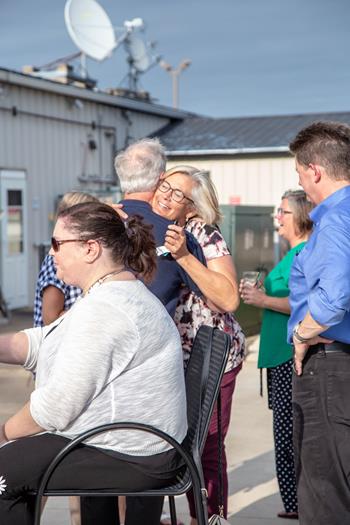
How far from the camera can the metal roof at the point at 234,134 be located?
59.1 feet

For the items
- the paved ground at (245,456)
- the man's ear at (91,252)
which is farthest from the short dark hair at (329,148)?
the paved ground at (245,456)

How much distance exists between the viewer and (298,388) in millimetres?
3488

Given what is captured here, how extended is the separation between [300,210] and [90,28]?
14.5 metres

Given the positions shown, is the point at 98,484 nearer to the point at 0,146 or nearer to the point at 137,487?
the point at 137,487

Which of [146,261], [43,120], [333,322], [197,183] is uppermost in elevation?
[43,120]

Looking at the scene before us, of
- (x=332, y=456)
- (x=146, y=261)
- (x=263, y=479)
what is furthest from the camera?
(x=263, y=479)

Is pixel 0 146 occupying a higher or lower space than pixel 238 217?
higher

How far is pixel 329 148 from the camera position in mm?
3260

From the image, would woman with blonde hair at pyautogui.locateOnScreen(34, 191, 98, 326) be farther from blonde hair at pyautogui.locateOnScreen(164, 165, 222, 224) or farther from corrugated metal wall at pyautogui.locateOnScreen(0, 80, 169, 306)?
corrugated metal wall at pyautogui.locateOnScreen(0, 80, 169, 306)

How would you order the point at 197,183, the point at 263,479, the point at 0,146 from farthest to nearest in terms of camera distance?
the point at 0,146, the point at 263,479, the point at 197,183

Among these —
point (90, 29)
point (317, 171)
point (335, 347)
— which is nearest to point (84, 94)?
point (90, 29)

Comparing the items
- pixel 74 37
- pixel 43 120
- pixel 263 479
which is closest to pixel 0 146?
pixel 43 120

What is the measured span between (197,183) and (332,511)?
1.54m

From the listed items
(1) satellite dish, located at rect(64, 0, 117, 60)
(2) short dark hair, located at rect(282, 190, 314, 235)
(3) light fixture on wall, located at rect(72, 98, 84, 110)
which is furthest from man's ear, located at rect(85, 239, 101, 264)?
(1) satellite dish, located at rect(64, 0, 117, 60)
